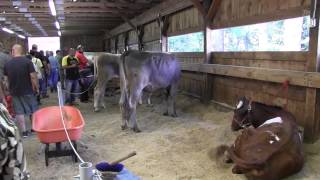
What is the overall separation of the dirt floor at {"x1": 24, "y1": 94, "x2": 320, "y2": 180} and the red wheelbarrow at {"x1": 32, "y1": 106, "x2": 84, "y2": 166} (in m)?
0.19

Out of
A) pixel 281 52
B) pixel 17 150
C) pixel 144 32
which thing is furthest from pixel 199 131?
pixel 144 32

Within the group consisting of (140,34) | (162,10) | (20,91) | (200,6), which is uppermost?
(162,10)

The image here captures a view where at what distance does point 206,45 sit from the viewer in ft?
26.8

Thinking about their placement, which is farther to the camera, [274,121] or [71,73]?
[71,73]

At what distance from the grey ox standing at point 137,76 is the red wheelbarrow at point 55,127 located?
1.76m

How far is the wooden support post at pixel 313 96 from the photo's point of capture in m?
4.66

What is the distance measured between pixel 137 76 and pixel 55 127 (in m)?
2.25

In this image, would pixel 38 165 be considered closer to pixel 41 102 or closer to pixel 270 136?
pixel 270 136

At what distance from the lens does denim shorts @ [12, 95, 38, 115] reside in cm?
614

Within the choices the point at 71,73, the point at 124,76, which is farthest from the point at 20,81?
the point at 71,73

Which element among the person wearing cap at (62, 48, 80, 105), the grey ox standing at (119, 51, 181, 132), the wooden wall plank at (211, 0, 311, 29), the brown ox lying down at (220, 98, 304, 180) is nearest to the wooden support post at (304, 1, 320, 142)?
the wooden wall plank at (211, 0, 311, 29)

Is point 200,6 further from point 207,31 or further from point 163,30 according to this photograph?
point 163,30

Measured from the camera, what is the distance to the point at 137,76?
6855 mm

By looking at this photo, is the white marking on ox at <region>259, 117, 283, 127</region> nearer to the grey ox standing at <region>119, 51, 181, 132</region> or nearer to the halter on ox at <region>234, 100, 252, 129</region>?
the halter on ox at <region>234, 100, 252, 129</region>
